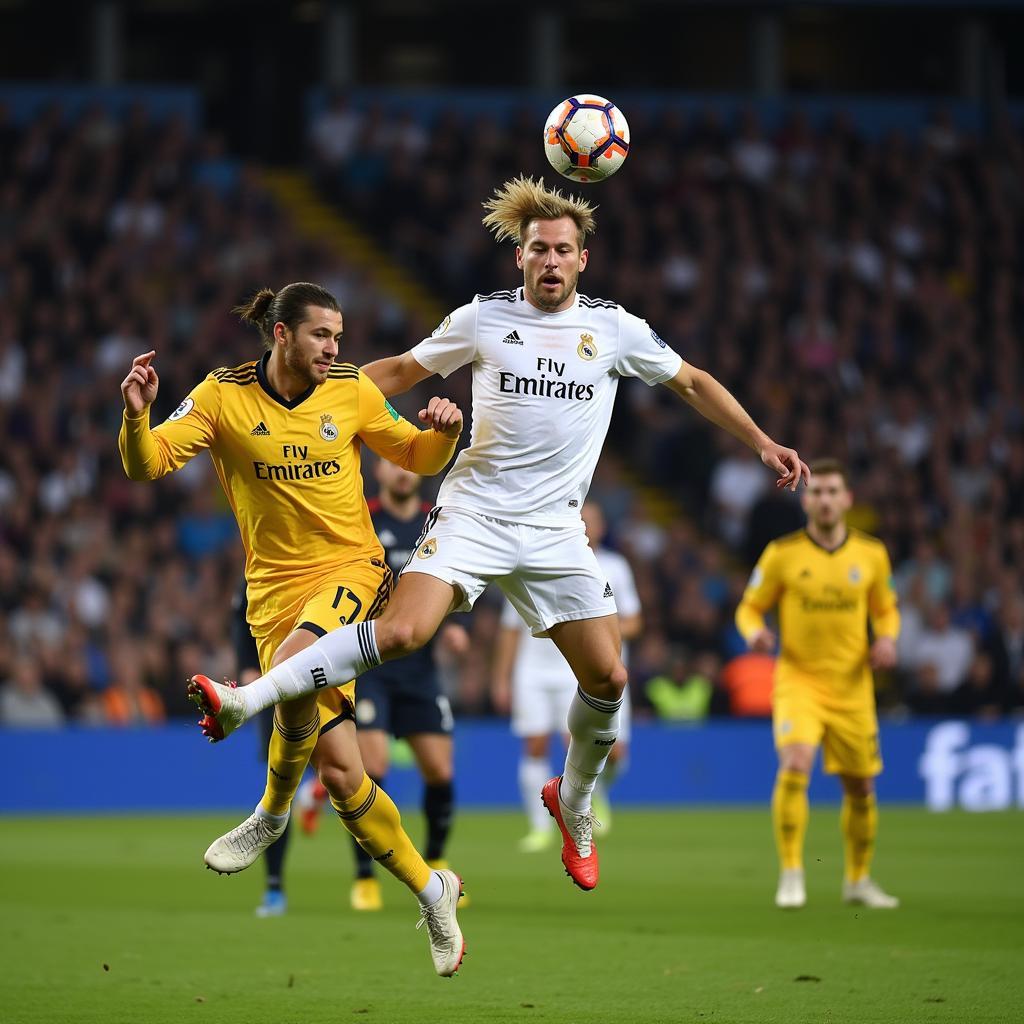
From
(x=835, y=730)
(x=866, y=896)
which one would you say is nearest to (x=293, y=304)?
(x=835, y=730)

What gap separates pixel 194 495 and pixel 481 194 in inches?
241

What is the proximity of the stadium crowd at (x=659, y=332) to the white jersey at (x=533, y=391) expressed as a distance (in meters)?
10.8

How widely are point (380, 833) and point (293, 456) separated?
1.60m

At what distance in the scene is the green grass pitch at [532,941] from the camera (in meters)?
8.10

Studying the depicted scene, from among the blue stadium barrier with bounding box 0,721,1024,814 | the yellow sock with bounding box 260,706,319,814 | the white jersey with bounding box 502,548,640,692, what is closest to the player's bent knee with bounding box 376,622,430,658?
the yellow sock with bounding box 260,706,319,814

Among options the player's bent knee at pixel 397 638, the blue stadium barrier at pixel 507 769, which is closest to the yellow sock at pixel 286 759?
the player's bent knee at pixel 397 638

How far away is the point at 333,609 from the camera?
25.7 feet

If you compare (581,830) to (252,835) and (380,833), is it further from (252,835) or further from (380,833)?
(252,835)

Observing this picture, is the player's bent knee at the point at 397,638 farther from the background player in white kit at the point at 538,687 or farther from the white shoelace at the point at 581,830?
the background player in white kit at the point at 538,687

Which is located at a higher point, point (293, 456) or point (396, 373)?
point (396, 373)

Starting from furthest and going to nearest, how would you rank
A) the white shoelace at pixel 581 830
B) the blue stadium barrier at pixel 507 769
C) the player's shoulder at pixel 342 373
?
the blue stadium barrier at pixel 507 769
the white shoelace at pixel 581 830
the player's shoulder at pixel 342 373

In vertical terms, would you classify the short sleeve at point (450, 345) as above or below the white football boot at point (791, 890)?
above

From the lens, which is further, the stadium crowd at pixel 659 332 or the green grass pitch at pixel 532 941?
the stadium crowd at pixel 659 332

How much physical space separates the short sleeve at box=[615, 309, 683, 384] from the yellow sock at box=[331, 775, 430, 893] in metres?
2.08
